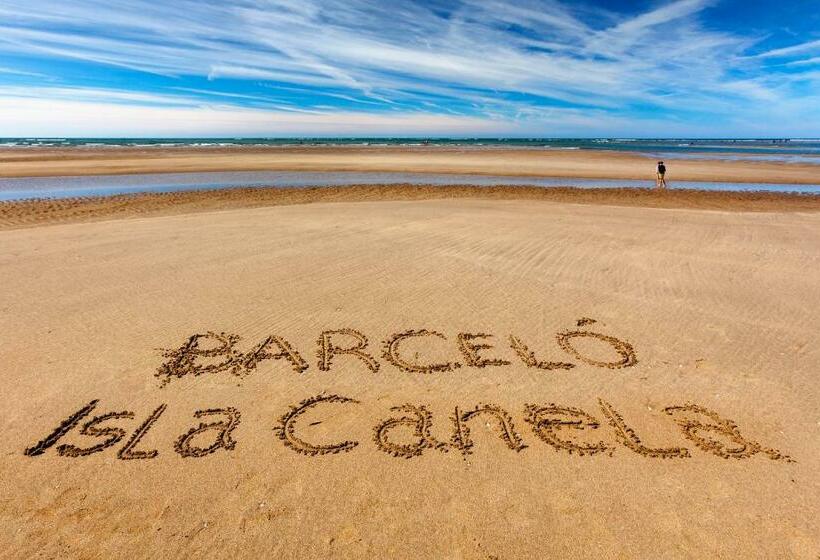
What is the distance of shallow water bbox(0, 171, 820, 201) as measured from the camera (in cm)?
2047

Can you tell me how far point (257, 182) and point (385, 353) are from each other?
67.7ft

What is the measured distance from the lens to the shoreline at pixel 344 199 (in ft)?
47.9

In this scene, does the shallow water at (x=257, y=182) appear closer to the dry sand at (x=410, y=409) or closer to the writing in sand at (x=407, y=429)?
the dry sand at (x=410, y=409)

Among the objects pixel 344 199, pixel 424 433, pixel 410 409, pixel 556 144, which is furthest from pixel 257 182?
pixel 556 144

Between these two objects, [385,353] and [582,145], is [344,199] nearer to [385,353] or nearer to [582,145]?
[385,353]

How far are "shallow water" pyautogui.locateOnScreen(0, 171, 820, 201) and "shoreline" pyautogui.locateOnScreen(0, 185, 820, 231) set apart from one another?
194 centimetres

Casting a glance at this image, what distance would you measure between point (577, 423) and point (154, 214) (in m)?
14.7

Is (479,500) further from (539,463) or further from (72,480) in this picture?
(72,480)

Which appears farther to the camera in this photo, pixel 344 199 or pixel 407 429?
pixel 344 199

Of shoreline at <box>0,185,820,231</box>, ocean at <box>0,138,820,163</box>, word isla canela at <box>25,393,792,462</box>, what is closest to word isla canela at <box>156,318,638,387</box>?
word isla canela at <box>25,393,792,462</box>

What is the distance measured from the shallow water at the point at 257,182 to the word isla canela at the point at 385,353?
58.8ft

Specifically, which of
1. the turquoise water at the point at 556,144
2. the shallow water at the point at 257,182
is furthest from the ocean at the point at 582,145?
the shallow water at the point at 257,182

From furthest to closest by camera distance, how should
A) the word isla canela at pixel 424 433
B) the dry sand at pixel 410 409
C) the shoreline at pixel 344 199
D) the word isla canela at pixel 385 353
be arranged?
the shoreline at pixel 344 199 → the word isla canela at pixel 385 353 → the word isla canela at pixel 424 433 → the dry sand at pixel 410 409

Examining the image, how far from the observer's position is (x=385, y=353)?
5160 mm
